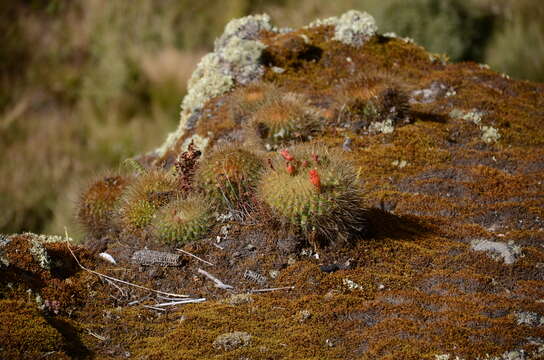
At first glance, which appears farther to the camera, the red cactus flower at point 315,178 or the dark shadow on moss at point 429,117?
the dark shadow on moss at point 429,117

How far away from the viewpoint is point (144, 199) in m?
5.40

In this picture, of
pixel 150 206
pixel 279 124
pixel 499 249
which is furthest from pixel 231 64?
pixel 499 249

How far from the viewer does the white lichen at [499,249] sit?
4.93 meters

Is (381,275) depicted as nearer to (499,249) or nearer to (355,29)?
(499,249)

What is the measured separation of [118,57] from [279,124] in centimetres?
685

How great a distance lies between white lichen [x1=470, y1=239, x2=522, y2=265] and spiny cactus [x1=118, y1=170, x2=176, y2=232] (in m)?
2.62

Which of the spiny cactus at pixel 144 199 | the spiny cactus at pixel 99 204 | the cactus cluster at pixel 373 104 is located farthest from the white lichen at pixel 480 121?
the spiny cactus at pixel 99 204

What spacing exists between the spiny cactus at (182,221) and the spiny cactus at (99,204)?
0.71 metres

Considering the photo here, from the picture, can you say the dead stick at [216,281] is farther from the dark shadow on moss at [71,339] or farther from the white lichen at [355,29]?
the white lichen at [355,29]

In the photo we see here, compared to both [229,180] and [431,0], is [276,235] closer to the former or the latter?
[229,180]

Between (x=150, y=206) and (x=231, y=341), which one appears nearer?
(x=231, y=341)

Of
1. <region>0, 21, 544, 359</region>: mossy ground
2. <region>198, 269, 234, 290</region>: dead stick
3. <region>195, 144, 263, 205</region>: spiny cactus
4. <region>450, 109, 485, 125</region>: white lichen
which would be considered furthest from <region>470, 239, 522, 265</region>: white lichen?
<region>450, 109, 485, 125</region>: white lichen

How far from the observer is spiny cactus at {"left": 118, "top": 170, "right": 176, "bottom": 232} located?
17.5 ft

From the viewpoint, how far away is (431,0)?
13055 mm
